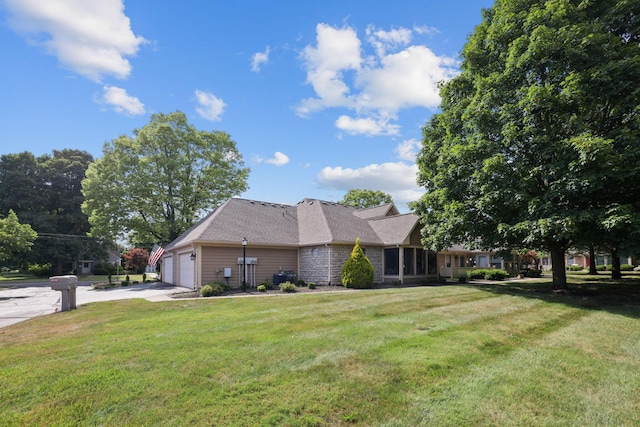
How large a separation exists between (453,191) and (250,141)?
35.8 ft

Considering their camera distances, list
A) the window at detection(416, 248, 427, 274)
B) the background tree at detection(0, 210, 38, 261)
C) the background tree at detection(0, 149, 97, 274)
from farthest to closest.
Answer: the background tree at detection(0, 149, 97, 274), the window at detection(416, 248, 427, 274), the background tree at detection(0, 210, 38, 261)

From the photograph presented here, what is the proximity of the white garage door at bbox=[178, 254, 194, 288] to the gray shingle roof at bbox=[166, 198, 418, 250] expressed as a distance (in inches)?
42.1

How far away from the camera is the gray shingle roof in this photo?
A: 18.5m

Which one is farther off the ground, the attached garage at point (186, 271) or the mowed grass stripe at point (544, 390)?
the attached garage at point (186, 271)

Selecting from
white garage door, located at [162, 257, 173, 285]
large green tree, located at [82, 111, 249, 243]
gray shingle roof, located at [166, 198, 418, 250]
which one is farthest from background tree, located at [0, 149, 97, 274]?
gray shingle roof, located at [166, 198, 418, 250]

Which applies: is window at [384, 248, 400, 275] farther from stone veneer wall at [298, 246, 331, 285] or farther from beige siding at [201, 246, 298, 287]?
beige siding at [201, 246, 298, 287]

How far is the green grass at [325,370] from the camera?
12.2 feet

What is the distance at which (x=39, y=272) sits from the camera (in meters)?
38.7

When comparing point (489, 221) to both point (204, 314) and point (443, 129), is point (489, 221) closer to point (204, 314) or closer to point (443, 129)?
point (443, 129)

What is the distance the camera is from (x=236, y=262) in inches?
715

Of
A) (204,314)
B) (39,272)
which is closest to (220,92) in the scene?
(204,314)

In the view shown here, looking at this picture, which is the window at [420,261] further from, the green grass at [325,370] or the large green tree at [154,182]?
the large green tree at [154,182]

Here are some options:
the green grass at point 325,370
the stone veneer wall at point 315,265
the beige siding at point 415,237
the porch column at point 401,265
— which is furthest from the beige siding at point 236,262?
the green grass at point 325,370

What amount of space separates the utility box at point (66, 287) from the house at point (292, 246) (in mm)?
5855
